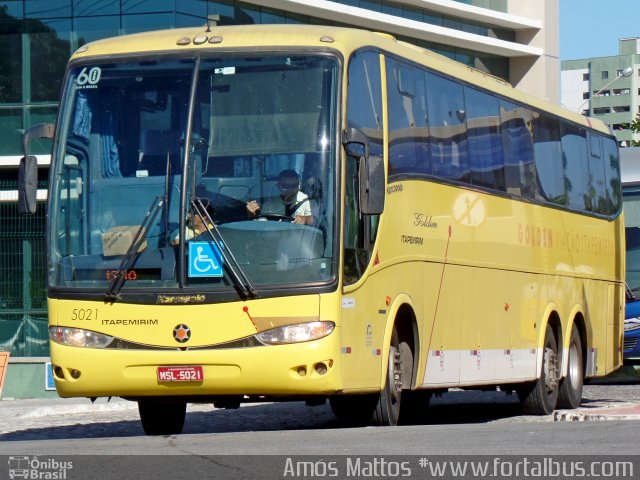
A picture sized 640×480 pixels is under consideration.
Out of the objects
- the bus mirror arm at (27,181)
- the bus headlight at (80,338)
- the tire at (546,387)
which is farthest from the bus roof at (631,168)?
the bus headlight at (80,338)

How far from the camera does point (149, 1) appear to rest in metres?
27.0

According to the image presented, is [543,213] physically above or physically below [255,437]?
above

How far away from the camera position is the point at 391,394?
14.1 metres

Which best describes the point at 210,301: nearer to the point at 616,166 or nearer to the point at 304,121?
the point at 304,121

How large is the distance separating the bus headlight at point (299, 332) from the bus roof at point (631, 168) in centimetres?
2060

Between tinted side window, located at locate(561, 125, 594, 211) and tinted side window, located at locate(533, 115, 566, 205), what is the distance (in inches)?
10.6

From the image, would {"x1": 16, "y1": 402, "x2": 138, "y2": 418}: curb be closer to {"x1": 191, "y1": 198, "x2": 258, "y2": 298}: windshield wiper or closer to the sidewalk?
the sidewalk

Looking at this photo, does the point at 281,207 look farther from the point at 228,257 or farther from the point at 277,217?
the point at 228,257

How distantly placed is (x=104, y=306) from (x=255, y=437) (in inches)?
73.5

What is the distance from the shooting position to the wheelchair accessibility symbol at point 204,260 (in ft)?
42.0

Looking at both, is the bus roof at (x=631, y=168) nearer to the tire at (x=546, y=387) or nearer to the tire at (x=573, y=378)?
the tire at (x=573, y=378)

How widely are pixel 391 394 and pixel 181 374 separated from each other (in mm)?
2320

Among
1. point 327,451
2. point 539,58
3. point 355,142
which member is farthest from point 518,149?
point 539,58
